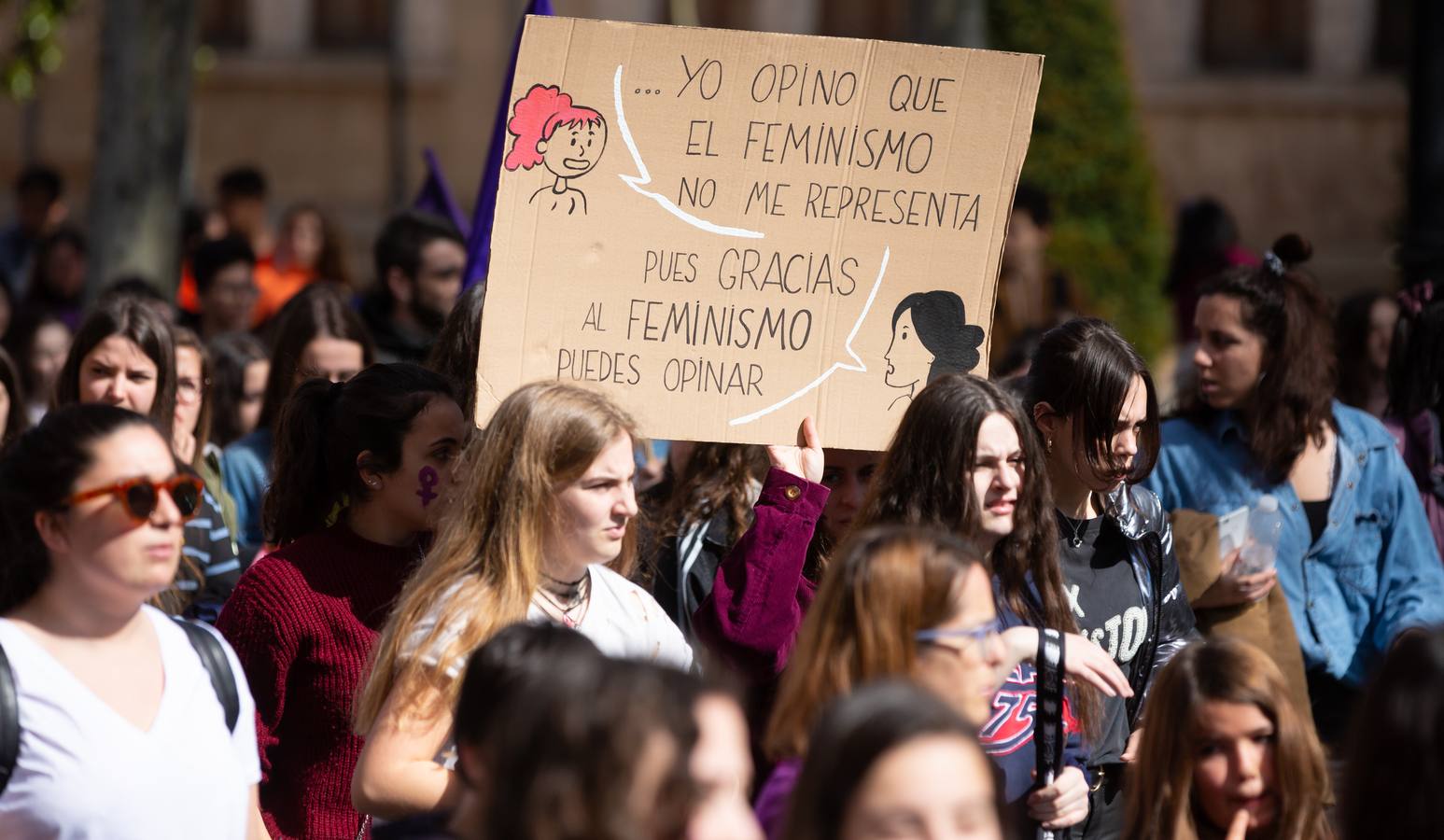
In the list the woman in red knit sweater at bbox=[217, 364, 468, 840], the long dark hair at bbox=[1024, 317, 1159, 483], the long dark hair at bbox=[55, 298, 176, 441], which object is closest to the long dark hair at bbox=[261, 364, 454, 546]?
the woman in red knit sweater at bbox=[217, 364, 468, 840]

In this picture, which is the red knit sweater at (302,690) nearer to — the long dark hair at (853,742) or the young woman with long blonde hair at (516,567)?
the young woman with long blonde hair at (516,567)

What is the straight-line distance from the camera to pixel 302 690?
3723 millimetres

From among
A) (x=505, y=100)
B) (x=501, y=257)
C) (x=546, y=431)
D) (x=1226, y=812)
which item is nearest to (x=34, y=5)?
(x=505, y=100)

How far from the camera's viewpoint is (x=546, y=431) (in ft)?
11.3

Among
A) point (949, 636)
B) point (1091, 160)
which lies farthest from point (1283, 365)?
point (1091, 160)

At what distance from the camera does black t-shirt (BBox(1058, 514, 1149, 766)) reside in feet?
12.9

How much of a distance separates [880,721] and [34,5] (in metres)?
8.68

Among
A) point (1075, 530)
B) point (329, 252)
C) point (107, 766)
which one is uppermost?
point (329, 252)

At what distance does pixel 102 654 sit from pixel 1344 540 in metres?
3.29

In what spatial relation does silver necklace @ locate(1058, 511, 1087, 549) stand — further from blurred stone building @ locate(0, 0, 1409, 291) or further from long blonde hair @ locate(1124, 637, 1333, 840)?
blurred stone building @ locate(0, 0, 1409, 291)

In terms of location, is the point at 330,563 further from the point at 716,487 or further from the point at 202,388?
the point at 202,388

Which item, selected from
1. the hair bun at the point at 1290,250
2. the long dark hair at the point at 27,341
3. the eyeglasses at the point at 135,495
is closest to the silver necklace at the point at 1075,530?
the hair bun at the point at 1290,250

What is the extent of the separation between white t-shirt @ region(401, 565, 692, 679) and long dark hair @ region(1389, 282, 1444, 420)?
111 inches

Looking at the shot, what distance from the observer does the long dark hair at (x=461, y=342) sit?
4535 mm
